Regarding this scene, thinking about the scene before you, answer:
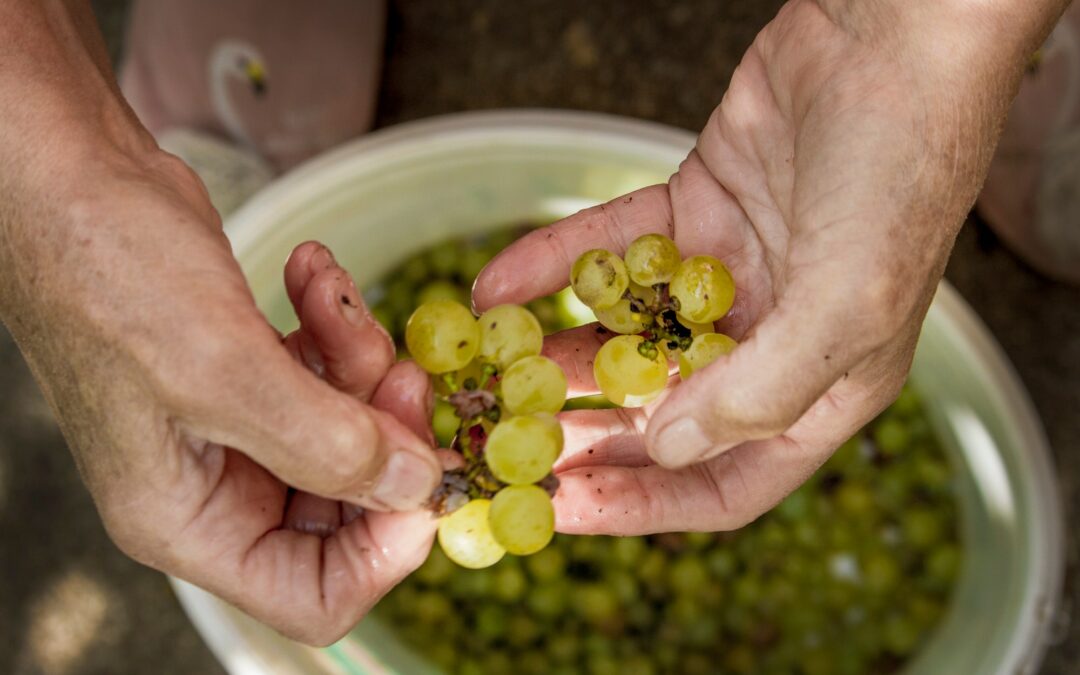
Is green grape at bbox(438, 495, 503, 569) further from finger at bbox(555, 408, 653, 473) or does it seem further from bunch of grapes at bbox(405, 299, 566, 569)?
finger at bbox(555, 408, 653, 473)

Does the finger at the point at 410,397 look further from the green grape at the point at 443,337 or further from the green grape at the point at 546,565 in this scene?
the green grape at the point at 546,565

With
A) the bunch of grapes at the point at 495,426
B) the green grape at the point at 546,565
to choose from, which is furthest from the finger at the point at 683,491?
the green grape at the point at 546,565

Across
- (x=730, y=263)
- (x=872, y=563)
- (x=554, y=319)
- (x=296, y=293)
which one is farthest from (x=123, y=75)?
(x=872, y=563)

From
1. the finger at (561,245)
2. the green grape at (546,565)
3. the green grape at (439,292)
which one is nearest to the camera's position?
the finger at (561,245)

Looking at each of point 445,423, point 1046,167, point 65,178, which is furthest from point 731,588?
point 65,178

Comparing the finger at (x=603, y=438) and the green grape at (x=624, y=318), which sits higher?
the green grape at (x=624, y=318)

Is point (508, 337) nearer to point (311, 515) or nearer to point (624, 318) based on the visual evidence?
point (624, 318)
